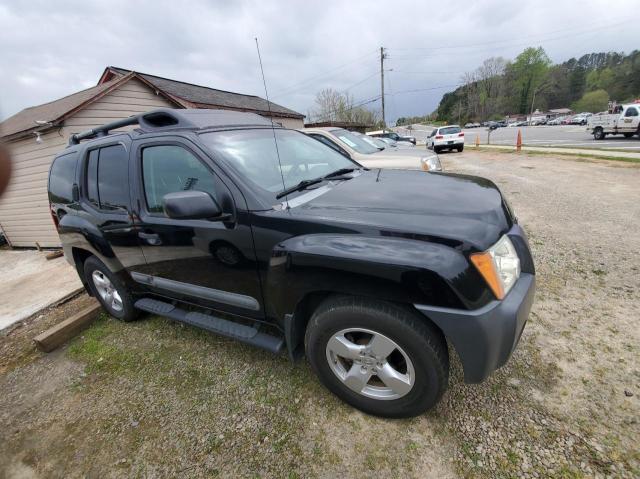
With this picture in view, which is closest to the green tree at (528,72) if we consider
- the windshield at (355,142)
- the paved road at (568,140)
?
the paved road at (568,140)

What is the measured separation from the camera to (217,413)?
2090 mm

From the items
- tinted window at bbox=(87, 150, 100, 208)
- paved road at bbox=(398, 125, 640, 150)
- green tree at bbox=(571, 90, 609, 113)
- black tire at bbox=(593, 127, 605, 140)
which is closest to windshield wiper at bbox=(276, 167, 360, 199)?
tinted window at bbox=(87, 150, 100, 208)

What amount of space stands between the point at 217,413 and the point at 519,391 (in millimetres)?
1993

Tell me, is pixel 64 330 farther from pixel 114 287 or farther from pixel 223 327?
pixel 223 327

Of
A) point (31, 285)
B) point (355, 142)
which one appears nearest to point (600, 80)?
point (355, 142)

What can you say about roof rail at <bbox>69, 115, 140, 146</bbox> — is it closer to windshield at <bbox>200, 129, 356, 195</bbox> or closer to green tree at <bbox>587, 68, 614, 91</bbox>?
windshield at <bbox>200, 129, 356, 195</bbox>

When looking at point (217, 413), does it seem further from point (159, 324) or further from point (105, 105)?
point (105, 105)

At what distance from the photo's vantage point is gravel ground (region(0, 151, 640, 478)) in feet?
5.49

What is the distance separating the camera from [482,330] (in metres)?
1.49

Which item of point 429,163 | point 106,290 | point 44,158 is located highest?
point 44,158

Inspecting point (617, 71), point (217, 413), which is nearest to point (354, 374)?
point (217, 413)

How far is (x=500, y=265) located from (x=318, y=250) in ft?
3.22

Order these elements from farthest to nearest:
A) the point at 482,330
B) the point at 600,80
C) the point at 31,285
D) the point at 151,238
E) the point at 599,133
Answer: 1. the point at 600,80
2. the point at 599,133
3. the point at 31,285
4. the point at 151,238
5. the point at 482,330

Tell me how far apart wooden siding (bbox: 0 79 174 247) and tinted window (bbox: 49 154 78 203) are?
389cm
